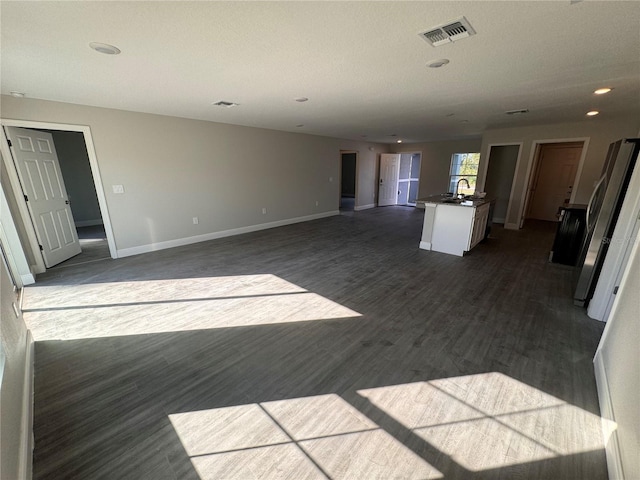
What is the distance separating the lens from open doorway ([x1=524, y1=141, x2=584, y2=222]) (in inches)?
275

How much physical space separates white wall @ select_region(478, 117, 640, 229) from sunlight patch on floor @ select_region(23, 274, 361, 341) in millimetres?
6422

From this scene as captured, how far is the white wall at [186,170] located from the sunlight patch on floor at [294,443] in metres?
4.19

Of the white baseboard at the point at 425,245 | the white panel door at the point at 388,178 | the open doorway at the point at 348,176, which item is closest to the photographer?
the white baseboard at the point at 425,245

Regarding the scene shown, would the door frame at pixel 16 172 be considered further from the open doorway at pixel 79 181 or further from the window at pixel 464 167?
the window at pixel 464 167

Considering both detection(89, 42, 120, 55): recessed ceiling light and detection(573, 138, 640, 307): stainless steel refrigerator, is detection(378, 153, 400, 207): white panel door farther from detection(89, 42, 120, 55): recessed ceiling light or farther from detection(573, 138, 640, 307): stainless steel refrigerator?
detection(89, 42, 120, 55): recessed ceiling light

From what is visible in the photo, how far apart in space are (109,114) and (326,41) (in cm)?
400

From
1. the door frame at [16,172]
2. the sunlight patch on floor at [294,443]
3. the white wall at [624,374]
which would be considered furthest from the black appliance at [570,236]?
the door frame at [16,172]

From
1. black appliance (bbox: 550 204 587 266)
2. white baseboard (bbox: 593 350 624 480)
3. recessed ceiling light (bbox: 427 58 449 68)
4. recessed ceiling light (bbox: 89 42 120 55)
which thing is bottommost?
white baseboard (bbox: 593 350 624 480)

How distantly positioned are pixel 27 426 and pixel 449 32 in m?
3.68

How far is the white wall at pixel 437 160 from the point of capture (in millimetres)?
8586

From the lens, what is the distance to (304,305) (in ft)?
9.82

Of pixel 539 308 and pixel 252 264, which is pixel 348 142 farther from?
pixel 539 308

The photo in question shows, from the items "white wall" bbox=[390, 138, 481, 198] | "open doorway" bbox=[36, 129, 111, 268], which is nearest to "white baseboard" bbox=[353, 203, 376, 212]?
"white wall" bbox=[390, 138, 481, 198]

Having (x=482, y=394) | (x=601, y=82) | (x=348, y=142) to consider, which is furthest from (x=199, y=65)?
(x=348, y=142)
